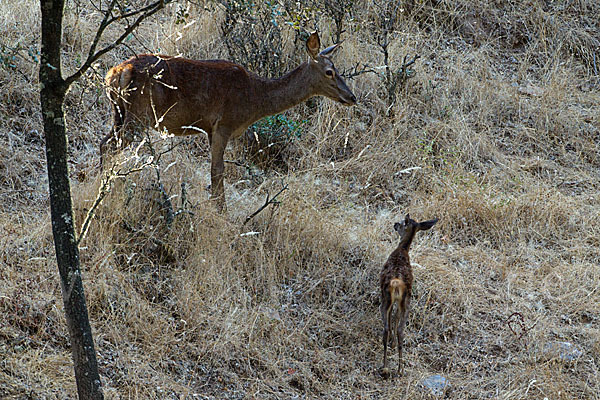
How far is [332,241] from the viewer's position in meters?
6.95

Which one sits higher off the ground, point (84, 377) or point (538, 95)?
point (538, 95)

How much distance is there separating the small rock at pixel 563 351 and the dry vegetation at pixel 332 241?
0.05 m

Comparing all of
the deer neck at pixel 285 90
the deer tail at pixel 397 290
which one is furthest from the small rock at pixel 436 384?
the deer neck at pixel 285 90

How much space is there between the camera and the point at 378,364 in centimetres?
591

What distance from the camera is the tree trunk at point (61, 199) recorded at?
4.00 m

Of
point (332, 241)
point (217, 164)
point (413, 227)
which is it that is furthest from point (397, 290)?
point (217, 164)

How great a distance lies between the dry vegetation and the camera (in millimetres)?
5512

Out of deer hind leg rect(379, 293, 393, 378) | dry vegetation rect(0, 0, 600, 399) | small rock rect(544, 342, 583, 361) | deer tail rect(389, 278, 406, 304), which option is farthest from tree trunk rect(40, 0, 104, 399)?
small rock rect(544, 342, 583, 361)

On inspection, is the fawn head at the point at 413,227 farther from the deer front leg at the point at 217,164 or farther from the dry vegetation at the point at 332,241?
the deer front leg at the point at 217,164

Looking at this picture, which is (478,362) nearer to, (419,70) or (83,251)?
(83,251)

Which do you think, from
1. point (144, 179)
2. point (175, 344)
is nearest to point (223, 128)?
point (144, 179)

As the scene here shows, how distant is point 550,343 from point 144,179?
12.4 feet

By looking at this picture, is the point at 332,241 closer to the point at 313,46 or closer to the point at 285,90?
the point at 285,90

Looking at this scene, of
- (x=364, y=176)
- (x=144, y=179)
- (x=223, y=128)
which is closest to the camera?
(x=144, y=179)
